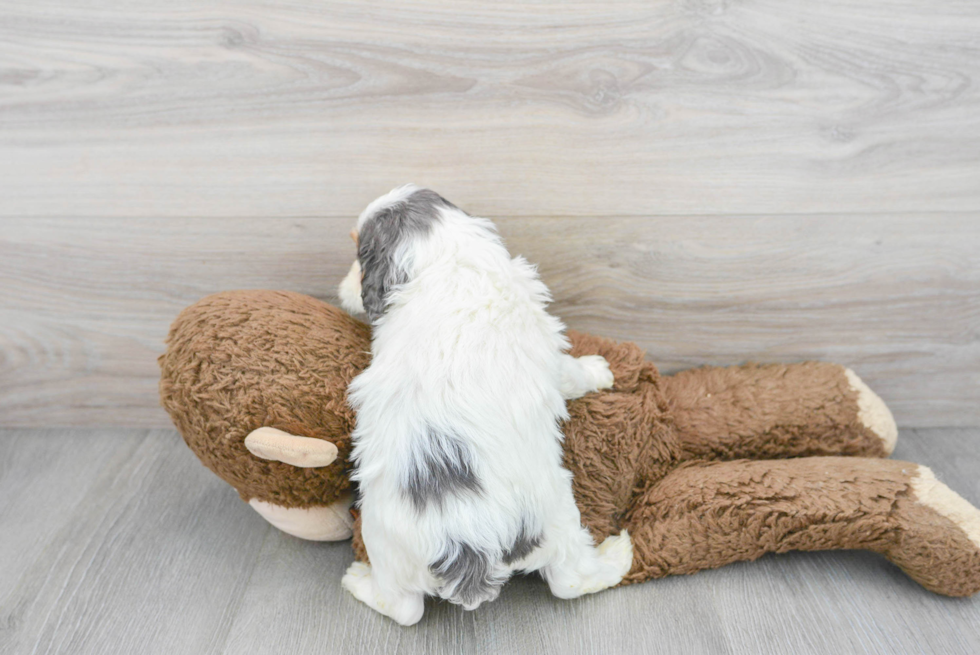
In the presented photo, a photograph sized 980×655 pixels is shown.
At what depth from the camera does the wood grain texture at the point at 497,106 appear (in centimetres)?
93

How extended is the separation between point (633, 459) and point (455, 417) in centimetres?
33

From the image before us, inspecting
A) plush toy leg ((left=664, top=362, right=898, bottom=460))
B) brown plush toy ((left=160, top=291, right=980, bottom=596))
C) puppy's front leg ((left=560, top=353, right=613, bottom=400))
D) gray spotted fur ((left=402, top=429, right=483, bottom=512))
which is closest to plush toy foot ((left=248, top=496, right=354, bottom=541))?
brown plush toy ((left=160, top=291, right=980, bottom=596))

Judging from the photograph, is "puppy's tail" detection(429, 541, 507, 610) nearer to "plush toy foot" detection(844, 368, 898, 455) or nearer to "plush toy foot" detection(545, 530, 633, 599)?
"plush toy foot" detection(545, 530, 633, 599)

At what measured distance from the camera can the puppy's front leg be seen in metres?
0.86

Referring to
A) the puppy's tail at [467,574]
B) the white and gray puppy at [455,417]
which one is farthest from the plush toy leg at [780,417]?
the puppy's tail at [467,574]

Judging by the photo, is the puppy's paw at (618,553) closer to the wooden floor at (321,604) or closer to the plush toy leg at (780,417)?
the wooden floor at (321,604)

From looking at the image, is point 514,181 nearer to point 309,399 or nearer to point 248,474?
point 309,399

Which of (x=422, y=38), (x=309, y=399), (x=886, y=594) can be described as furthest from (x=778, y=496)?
(x=422, y=38)

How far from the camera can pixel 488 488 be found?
0.74m

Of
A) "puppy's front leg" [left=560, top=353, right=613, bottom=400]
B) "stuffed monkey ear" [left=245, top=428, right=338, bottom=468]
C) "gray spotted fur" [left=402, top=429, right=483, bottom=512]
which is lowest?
"stuffed monkey ear" [left=245, top=428, right=338, bottom=468]

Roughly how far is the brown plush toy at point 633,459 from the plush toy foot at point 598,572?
2cm

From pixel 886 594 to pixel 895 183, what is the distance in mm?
611

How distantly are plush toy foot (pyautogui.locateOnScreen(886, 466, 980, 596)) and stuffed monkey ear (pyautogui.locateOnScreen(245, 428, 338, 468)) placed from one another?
764 millimetres

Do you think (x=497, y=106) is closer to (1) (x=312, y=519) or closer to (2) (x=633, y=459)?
(2) (x=633, y=459)
